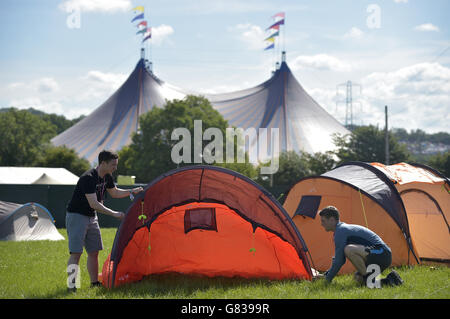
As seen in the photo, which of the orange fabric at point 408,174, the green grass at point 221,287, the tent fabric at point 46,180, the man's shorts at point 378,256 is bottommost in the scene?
the green grass at point 221,287

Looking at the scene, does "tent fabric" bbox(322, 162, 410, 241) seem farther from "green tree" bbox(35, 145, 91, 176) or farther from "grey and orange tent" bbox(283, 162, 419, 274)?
"green tree" bbox(35, 145, 91, 176)

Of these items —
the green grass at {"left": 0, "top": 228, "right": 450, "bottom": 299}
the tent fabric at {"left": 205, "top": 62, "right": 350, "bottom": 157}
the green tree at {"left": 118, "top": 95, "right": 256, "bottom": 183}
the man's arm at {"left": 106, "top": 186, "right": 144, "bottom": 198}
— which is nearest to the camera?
the green grass at {"left": 0, "top": 228, "right": 450, "bottom": 299}

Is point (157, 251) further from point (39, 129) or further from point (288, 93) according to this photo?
point (39, 129)

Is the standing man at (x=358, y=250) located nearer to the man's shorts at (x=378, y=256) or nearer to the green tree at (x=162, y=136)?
the man's shorts at (x=378, y=256)

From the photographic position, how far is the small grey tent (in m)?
10.8

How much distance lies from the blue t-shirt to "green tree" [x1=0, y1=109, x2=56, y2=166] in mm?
39019

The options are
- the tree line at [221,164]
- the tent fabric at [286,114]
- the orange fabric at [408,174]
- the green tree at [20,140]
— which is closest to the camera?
the orange fabric at [408,174]

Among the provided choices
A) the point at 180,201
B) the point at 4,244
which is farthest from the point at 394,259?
the point at 4,244

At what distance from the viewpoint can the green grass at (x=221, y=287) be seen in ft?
15.5

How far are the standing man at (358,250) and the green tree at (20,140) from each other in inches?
1534

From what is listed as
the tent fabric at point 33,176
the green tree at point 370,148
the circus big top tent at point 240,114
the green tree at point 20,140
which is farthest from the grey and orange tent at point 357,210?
the green tree at point 20,140

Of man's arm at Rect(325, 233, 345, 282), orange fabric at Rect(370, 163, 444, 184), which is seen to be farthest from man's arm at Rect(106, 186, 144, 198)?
orange fabric at Rect(370, 163, 444, 184)

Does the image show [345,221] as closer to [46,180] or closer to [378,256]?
[378,256]
